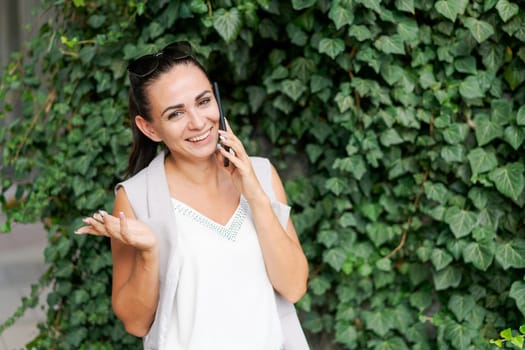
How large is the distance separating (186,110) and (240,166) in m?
0.19

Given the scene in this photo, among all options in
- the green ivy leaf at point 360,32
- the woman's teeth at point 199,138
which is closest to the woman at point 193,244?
the woman's teeth at point 199,138

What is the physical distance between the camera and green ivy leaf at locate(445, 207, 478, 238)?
2.52 m

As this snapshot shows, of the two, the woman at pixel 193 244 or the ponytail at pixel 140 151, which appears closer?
the woman at pixel 193 244

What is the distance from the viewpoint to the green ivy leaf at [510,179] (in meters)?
2.46

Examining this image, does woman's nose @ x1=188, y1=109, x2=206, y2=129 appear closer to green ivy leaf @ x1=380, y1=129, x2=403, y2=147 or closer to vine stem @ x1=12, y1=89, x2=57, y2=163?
green ivy leaf @ x1=380, y1=129, x2=403, y2=147

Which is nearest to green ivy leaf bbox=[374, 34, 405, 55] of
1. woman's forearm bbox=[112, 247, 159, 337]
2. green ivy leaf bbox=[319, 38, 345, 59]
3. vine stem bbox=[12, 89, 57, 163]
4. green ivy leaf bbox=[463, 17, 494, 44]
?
green ivy leaf bbox=[319, 38, 345, 59]

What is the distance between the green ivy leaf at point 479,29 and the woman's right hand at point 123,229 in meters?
1.36

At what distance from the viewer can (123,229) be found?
5.27 feet

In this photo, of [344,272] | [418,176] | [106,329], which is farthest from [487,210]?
[106,329]

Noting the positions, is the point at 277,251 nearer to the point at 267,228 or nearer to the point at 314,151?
the point at 267,228

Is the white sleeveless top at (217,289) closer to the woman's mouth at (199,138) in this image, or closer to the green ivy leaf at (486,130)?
the woman's mouth at (199,138)

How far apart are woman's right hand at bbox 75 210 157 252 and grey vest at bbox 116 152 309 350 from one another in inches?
4.5

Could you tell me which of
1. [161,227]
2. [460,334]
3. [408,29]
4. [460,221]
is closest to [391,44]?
[408,29]

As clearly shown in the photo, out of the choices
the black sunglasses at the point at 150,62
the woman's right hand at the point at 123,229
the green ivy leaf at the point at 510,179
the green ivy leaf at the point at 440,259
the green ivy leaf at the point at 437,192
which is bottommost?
the green ivy leaf at the point at 440,259
